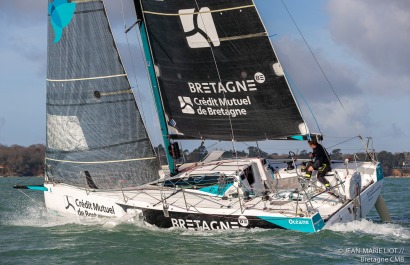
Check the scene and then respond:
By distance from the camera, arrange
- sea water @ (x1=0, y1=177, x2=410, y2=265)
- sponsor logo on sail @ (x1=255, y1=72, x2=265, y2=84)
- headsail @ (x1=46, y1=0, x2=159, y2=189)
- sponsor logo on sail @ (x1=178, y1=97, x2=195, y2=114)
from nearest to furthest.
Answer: sea water @ (x1=0, y1=177, x2=410, y2=265) → sponsor logo on sail @ (x1=255, y1=72, x2=265, y2=84) → headsail @ (x1=46, y1=0, x2=159, y2=189) → sponsor logo on sail @ (x1=178, y1=97, x2=195, y2=114)

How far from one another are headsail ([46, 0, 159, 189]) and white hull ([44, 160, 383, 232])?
61 cm

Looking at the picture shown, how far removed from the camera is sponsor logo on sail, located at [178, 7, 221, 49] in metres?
15.8

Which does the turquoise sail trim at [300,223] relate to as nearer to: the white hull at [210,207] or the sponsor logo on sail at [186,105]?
the white hull at [210,207]

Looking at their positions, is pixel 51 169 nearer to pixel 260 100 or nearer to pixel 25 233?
pixel 25 233

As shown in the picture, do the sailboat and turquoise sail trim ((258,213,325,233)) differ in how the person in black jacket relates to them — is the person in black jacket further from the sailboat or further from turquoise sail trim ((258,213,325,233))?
turquoise sail trim ((258,213,325,233))

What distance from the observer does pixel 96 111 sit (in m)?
16.4

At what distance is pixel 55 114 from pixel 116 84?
1.72 metres

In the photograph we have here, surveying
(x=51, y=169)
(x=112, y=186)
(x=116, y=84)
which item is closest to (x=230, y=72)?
(x=116, y=84)

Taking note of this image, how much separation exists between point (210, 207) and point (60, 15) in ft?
20.5

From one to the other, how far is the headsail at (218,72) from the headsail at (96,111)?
97 centimetres

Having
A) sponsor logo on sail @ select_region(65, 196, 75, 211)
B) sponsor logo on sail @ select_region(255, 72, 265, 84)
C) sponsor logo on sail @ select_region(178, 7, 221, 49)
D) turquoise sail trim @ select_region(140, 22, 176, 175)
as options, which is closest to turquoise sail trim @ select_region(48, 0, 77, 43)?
turquoise sail trim @ select_region(140, 22, 176, 175)

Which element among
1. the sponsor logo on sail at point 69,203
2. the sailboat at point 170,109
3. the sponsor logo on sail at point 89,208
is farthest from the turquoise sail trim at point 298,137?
the sponsor logo on sail at point 69,203

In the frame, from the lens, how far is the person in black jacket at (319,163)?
49.8ft

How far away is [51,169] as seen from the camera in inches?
672
